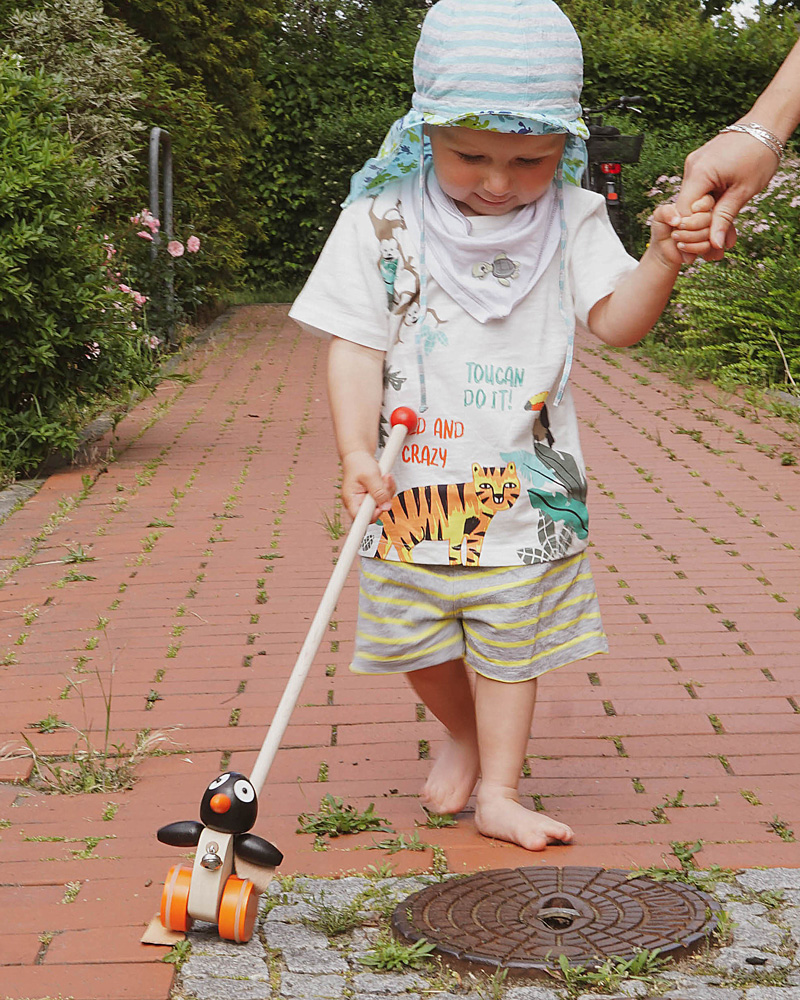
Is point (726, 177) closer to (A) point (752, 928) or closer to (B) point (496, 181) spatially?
(B) point (496, 181)

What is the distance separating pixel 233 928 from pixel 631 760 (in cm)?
129

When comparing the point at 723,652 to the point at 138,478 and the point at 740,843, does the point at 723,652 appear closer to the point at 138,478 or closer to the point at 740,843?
the point at 740,843

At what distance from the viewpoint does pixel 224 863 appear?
7.33 feet

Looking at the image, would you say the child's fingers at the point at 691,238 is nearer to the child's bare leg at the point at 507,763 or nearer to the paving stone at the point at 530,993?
the child's bare leg at the point at 507,763

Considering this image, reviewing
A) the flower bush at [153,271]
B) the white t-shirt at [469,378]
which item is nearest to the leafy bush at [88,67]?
the flower bush at [153,271]

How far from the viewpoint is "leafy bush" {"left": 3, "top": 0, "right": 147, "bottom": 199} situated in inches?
410

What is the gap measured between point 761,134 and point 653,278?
1.06 ft

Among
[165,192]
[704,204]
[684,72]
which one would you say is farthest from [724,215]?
[684,72]

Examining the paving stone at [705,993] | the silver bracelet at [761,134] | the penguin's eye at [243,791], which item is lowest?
the paving stone at [705,993]

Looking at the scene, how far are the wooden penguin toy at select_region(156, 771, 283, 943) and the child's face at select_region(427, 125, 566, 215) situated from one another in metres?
1.20

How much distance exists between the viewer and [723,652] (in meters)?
3.99

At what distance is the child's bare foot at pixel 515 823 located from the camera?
8.87 feet

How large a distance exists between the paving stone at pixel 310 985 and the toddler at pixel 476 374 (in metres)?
0.63

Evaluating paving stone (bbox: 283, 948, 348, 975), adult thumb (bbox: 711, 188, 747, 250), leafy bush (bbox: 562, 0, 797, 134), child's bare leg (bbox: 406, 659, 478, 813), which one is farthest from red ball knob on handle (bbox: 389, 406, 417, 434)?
leafy bush (bbox: 562, 0, 797, 134)
